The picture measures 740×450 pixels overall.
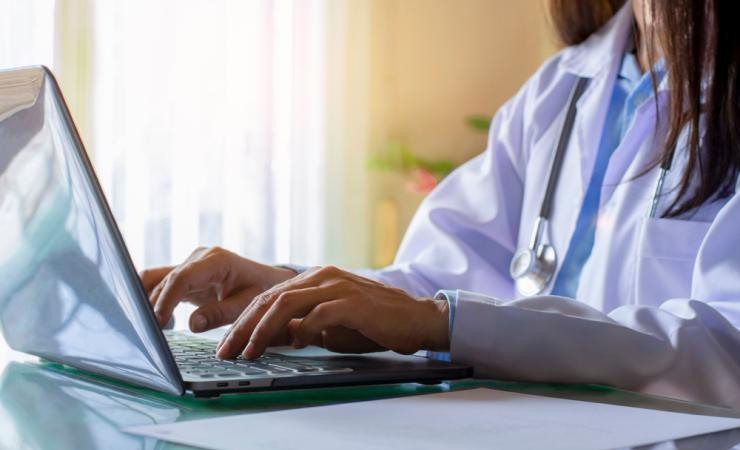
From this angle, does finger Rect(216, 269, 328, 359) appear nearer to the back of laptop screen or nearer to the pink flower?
the back of laptop screen

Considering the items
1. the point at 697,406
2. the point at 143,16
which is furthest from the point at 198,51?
the point at 697,406

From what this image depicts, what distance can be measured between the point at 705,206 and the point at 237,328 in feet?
2.04

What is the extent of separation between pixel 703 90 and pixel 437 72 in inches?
77.3

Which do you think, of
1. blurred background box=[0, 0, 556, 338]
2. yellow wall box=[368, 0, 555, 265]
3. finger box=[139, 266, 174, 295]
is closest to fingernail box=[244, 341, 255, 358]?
finger box=[139, 266, 174, 295]

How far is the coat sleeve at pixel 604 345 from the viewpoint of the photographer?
77cm

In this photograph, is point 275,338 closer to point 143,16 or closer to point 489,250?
point 489,250

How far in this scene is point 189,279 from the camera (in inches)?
38.3

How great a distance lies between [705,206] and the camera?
1.11 metres

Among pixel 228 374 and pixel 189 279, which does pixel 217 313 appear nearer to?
pixel 189 279

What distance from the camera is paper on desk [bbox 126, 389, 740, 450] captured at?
1.60 ft

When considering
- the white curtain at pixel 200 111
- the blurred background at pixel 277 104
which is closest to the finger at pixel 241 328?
the blurred background at pixel 277 104

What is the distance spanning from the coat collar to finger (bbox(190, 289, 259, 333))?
69 cm

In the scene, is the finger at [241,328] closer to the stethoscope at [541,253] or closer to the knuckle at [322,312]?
the knuckle at [322,312]

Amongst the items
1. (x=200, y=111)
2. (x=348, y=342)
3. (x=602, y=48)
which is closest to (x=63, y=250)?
(x=348, y=342)
